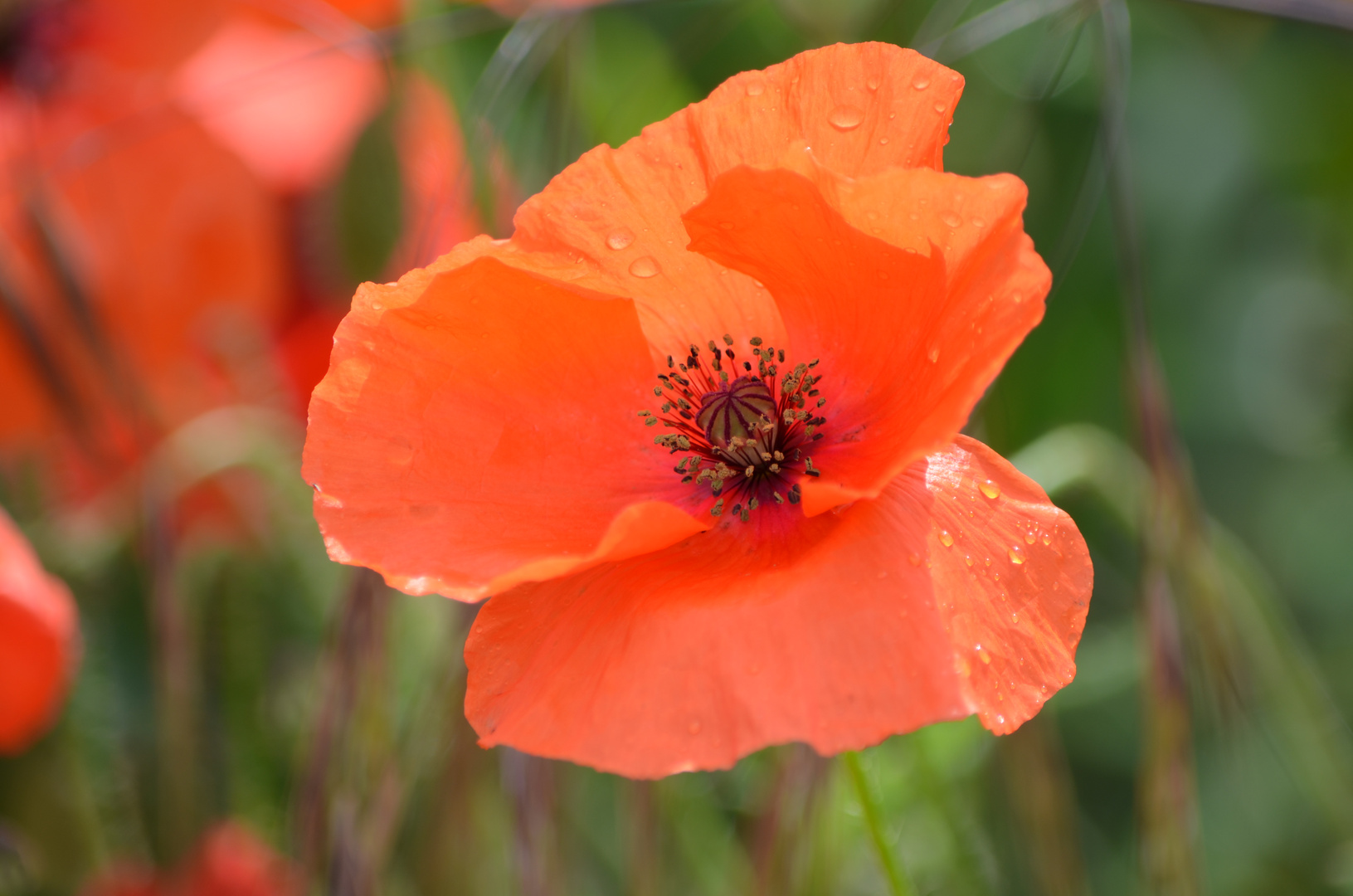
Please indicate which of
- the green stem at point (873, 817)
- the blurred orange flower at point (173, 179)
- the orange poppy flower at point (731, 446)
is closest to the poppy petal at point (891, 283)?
the orange poppy flower at point (731, 446)

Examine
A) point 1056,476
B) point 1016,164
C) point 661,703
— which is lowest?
point 1056,476

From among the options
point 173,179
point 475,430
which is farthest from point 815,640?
point 173,179

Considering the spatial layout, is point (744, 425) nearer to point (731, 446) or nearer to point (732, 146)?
point (731, 446)

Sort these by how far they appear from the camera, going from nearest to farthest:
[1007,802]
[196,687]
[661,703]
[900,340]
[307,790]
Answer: [661,703], [900,340], [307,790], [1007,802], [196,687]

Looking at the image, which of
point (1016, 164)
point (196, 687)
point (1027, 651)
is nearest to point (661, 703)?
point (1027, 651)

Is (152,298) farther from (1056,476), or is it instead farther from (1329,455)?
(1329,455)

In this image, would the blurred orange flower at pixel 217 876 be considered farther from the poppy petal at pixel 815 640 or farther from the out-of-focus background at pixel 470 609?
the poppy petal at pixel 815 640
